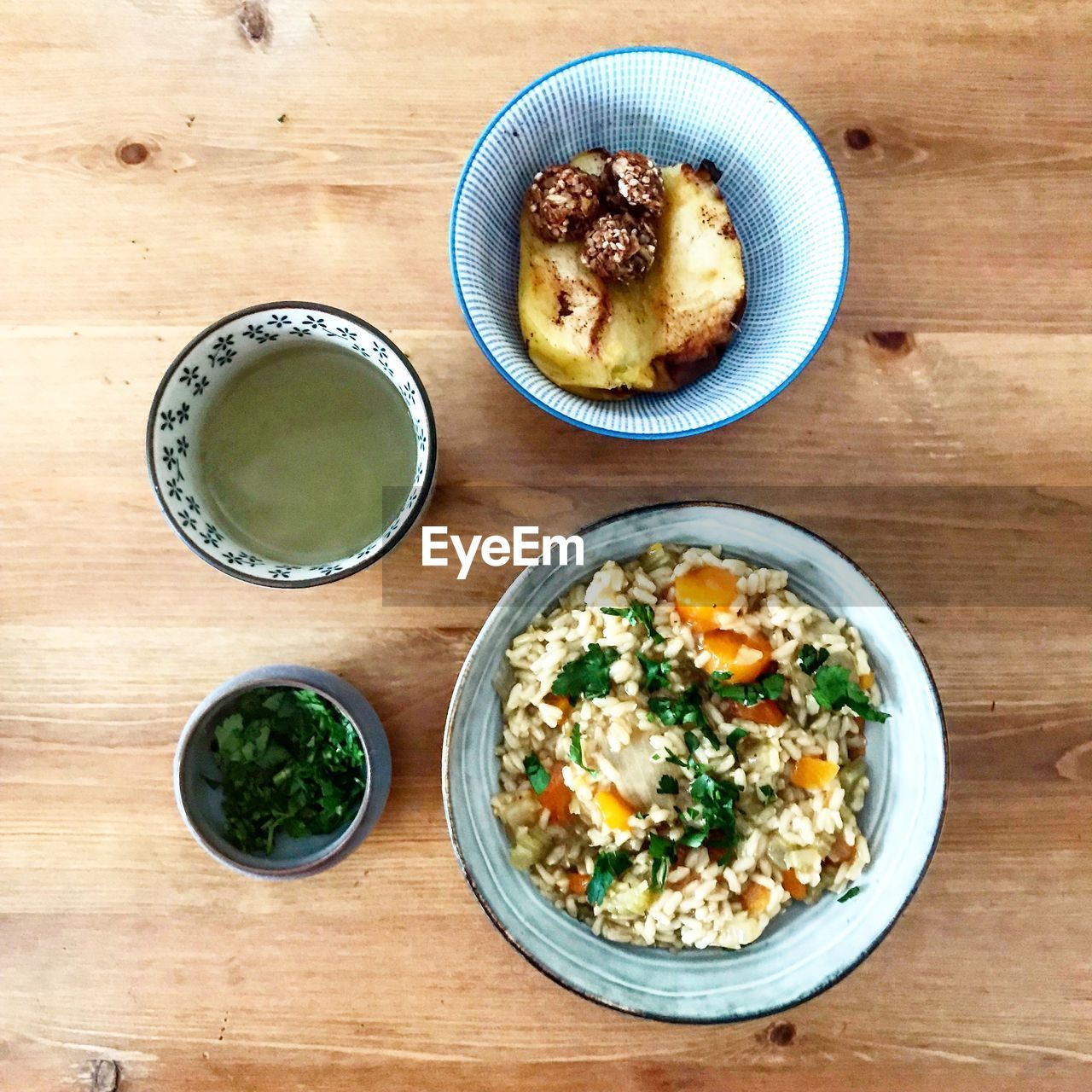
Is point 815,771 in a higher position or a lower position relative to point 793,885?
higher

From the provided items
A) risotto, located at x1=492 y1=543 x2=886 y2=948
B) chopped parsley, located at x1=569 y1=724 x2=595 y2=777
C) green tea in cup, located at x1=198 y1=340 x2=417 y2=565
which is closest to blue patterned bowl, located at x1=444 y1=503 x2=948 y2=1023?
risotto, located at x1=492 y1=543 x2=886 y2=948

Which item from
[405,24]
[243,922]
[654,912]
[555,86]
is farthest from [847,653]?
[405,24]

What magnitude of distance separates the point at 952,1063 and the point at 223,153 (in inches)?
69.7

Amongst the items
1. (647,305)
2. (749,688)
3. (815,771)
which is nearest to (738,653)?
(749,688)

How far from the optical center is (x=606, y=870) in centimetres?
123

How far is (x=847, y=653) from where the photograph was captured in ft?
4.11

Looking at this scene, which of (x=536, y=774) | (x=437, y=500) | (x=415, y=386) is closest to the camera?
(x=415, y=386)

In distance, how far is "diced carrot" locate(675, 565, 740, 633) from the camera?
1.26 metres

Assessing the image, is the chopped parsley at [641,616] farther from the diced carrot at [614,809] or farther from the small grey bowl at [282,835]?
the small grey bowl at [282,835]

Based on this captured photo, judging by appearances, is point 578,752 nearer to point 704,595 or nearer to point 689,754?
point 689,754

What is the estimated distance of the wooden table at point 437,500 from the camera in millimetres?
1401

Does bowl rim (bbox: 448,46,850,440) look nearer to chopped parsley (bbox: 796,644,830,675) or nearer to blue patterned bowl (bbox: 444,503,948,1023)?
blue patterned bowl (bbox: 444,503,948,1023)

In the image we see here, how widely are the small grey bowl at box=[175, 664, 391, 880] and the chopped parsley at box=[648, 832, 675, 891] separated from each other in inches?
15.1

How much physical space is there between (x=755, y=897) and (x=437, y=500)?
0.72m
